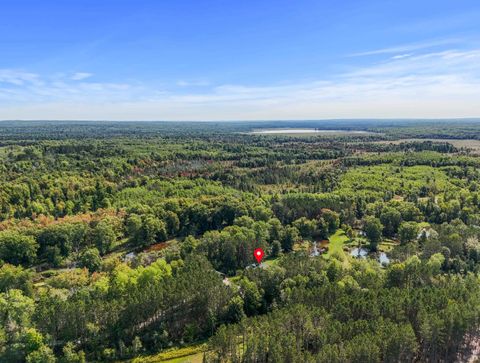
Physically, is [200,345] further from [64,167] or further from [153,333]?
[64,167]

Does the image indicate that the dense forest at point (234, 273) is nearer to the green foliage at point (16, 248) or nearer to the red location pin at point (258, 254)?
the green foliage at point (16, 248)

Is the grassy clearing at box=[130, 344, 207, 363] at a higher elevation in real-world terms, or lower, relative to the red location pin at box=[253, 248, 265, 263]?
lower

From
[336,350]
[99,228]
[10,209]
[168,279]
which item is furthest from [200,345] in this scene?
[10,209]

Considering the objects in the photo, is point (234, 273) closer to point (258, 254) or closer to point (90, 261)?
point (258, 254)

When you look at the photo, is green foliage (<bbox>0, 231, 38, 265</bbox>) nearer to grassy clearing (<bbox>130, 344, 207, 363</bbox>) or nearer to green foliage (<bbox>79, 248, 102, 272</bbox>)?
green foliage (<bbox>79, 248, 102, 272</bbox>)

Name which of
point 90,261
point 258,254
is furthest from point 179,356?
point 90,261

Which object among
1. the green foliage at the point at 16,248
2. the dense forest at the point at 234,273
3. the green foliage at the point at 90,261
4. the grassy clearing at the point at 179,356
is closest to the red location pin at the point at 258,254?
the dense forest at the point at 234,273

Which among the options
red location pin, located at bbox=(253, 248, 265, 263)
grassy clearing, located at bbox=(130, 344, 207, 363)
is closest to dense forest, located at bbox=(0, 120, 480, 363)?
grassy clearing, located at bbox=(130, 344, 207, 363)

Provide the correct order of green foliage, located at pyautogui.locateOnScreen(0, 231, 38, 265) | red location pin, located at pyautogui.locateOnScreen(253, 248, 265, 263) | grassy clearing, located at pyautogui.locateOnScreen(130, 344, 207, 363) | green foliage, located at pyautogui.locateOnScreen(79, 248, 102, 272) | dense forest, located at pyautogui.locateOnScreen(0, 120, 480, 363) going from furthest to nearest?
1. green foliage, located at pyautogui.locateOnScreen(0, 231, 38, 265)
2. red location pin, located at pyautogui.locateOnScreen(253, 248, 265, 263)
3. green foliage, located at pyautogui.locateOnScreen(79, 248, 102, 272)
4. grassy clearing, located at pyautogui.locateOnScreen(130, 344, 207, 363)
5. dense forest, located at pyautogui.locateOnScreen(0, 120, 480, 363)
